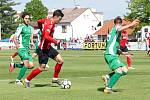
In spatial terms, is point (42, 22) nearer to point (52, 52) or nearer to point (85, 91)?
point (52, 52)

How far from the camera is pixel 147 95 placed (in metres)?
12.9

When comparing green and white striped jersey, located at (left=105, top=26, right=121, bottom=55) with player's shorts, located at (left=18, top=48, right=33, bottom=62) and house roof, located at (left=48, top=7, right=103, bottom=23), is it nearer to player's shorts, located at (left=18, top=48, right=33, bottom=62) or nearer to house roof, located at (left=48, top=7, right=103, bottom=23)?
player's shorts, located at (left=18, top=48, right=33, bottom=62)

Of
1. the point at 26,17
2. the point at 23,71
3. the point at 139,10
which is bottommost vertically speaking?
the point at 23,71

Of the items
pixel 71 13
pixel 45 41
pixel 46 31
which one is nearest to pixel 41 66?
pixel 45 41

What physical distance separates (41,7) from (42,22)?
112m

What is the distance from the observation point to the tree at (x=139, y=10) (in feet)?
309

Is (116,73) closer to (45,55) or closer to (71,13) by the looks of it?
(45,55)

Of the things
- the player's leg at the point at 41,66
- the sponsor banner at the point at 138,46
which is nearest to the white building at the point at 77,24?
the sponsor banner at the point at 138,46

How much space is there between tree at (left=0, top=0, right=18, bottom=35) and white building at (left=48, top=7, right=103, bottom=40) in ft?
39.3

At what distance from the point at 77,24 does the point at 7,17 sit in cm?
2197

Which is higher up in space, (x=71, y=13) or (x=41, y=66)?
(x=71, y=13)

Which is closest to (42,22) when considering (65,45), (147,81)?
(147,81)

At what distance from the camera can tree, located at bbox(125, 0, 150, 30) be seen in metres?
94.2

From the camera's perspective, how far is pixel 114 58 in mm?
13773
